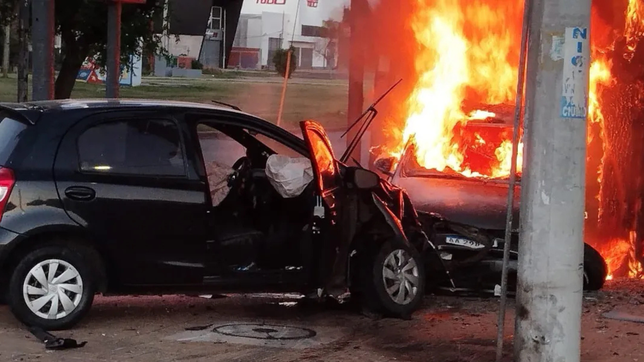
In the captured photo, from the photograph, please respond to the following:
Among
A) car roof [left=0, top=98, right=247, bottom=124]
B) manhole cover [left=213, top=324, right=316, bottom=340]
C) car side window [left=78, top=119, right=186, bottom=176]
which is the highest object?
car roof [left=0, top=98, right=247, bottom=124]

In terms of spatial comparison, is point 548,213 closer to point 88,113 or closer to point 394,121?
point 88,113

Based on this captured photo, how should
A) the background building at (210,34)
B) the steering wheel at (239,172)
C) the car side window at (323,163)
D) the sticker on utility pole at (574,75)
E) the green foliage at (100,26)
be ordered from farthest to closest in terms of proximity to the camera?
the background building at (210,34) → the green foliage at (100,26) → the steering wheel at (239,172) → the car side window at (323,163) → the sticker on utility pole at (574,75)

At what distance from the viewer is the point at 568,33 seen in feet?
19.1

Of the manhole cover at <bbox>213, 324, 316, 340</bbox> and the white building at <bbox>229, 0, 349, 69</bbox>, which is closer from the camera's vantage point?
the manhole cover at <bbox>213, 324, 316, 340</bbox>

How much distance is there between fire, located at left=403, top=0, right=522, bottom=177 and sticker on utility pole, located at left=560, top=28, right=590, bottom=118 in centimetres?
620

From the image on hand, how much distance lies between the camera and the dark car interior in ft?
25.2

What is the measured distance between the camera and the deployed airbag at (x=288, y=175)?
7.89 meters

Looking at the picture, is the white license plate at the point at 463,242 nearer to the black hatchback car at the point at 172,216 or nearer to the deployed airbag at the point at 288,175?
the black hatchback car at the point at 172,216

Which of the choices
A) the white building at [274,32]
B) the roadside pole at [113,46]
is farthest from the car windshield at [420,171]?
the white building at [274,32]

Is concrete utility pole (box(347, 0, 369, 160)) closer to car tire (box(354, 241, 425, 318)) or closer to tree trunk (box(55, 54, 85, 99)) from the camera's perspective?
tree trunk (box(55, 54, 85, 99))

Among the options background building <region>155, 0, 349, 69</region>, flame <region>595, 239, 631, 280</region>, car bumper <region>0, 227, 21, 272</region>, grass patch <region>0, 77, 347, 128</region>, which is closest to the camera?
car bumper <region>0, 227, 21, 272</region>

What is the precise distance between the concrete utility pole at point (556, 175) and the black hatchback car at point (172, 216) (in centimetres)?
225

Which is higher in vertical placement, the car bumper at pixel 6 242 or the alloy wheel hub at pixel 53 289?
the car bumper at pixel 6 242

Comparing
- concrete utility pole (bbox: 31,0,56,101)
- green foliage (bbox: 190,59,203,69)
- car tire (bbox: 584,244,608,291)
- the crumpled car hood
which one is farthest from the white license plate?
green foliage (bbox: 190,59,203,69)
